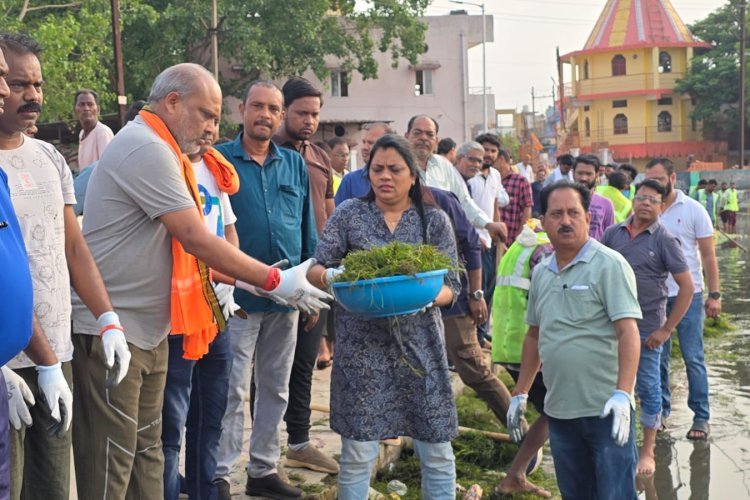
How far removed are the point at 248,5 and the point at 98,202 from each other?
28881mm

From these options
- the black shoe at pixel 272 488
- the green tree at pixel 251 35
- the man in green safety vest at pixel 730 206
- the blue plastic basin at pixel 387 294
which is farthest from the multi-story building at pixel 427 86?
the blue plastic basin at pixel 387 294

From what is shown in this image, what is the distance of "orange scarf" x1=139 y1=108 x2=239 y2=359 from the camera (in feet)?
12.3

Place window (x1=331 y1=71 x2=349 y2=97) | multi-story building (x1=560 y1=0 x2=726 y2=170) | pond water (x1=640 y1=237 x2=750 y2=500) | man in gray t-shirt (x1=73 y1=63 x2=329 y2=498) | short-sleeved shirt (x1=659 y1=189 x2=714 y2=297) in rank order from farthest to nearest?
multi-story building (x1=560 y1=0 x2=726 y2=170) → window (x1=331 y1=71 x2=349 y2=97) → short-sleeved shirt (x1=659 y1=189 x2=714 y2=297) → pond water (x1=640 y1=237 x2=750 y2=500) → man in gray t-shirt (x1=73 y1=63 x2=329 y2=498)

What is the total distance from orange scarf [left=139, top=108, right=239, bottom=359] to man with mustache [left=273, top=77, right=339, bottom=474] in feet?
4.69

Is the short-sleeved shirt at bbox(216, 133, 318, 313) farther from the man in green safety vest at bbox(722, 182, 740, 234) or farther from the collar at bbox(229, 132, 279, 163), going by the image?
the man in green safety vest at bbox(722, 182, 740, 234)

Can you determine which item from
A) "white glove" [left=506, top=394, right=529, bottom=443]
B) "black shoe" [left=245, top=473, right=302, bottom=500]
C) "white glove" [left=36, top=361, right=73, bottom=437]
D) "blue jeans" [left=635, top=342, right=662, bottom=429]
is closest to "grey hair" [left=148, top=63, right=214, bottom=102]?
"white glove" [left=36, top=361, right=73, bottom=437]

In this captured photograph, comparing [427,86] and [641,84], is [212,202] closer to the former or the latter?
[427,86]

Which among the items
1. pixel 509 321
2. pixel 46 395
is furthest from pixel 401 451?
pixel 46 395

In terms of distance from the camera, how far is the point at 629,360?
4352 millimetres

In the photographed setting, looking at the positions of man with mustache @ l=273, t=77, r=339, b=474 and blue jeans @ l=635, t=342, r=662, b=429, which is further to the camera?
blue jeans @ l=635, t=342, r=662, b=429

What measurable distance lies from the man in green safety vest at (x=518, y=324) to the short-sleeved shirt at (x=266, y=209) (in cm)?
147

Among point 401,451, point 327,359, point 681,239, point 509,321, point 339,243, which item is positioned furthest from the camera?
point 327,359

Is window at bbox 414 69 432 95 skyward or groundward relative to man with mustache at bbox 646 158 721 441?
skyward

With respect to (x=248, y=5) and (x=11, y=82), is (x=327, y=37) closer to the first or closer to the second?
(x=248, y=5)
